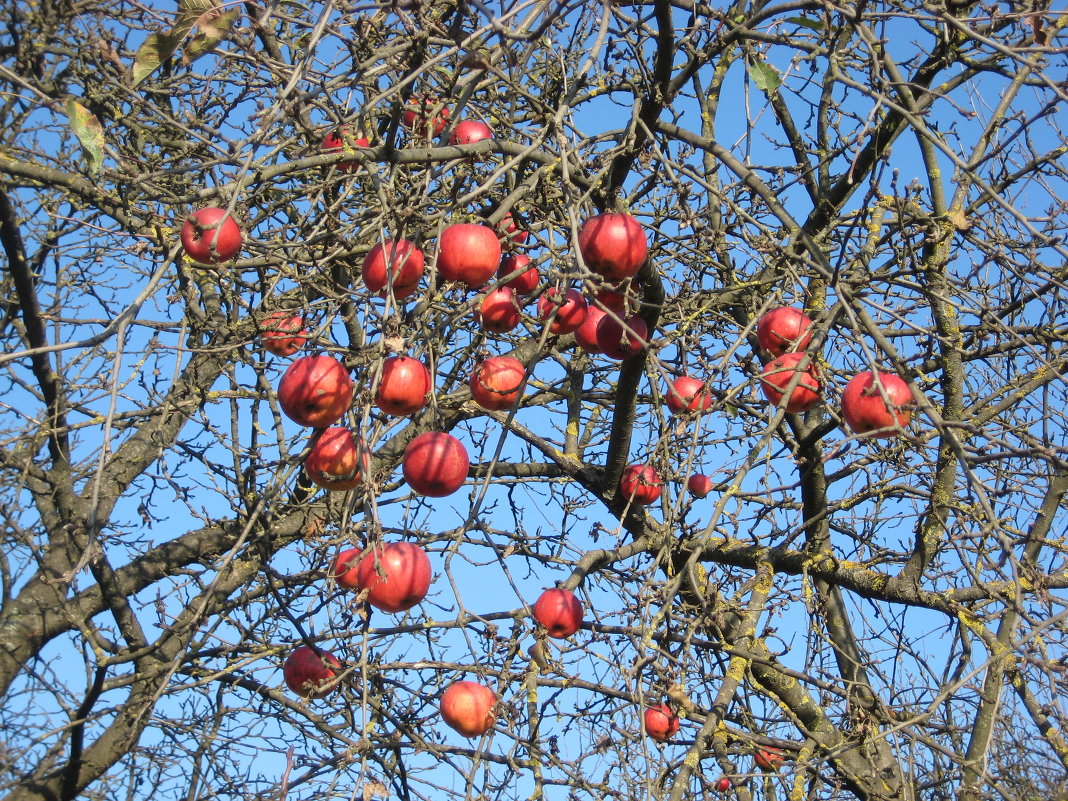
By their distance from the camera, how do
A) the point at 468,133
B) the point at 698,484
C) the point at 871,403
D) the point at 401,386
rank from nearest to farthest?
1. the point at 401,386
2. the point at 871,403
3. the point at 468,133
4. the point at 698,484

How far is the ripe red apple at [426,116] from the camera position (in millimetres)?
2268

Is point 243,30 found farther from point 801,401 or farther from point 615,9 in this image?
point 801,401

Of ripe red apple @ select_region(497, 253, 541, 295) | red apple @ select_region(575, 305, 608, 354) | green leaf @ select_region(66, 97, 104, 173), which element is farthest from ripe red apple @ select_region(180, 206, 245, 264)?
red apple @ select_region(575, 305, 608, 354)

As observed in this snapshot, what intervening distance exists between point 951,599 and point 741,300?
1627 millimetres

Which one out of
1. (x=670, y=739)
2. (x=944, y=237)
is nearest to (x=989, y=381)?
(x=944, y=237)

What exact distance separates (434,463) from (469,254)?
0.53 m

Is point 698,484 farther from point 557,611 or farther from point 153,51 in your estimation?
point 153,51

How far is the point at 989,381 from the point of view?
5.02 metres

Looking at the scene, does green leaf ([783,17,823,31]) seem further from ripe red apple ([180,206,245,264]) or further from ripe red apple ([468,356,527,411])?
ripe red apple ([180,206,245,264])

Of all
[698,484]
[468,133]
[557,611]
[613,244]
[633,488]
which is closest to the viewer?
[613,244]

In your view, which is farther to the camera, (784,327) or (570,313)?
(784,327)

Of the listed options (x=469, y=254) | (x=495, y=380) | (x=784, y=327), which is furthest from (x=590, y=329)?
(x=469, y=254)

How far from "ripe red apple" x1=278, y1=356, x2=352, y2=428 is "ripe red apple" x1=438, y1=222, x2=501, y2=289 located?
37 centimetres

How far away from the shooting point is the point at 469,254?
2279 mm
